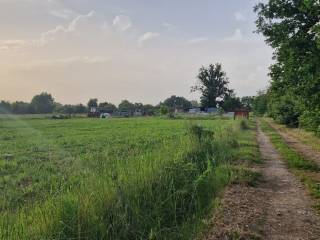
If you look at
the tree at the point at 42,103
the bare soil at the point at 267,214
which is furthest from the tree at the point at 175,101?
the bare soil at the point at 267,214

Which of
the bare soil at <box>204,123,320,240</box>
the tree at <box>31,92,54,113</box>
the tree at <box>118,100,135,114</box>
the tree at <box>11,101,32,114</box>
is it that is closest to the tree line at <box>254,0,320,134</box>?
the bare soil at <box>204,123,320,240</box>

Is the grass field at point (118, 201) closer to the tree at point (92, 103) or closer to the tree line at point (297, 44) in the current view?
the tree line at point (297, 44)

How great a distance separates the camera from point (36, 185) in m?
11.0

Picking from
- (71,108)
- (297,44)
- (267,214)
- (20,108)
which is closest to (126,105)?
(71,108)

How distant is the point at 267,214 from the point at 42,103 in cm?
15107

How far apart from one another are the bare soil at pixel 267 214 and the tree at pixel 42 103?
457ft

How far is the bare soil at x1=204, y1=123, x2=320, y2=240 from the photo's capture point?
7129mm

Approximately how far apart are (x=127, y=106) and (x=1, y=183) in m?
157

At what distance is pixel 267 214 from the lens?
8.46 m

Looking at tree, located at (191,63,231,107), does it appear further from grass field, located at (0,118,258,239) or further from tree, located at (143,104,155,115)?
grass field, located at (0,118,258,239)

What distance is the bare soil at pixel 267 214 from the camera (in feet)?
23.4

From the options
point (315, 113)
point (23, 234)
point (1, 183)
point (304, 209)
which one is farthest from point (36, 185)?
point (315, 113)

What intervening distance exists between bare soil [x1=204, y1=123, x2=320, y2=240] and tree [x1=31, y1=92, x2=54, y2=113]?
457 feet

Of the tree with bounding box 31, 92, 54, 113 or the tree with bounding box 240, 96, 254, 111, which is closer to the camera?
the tree with bounding box 240, 96, 254, 111
